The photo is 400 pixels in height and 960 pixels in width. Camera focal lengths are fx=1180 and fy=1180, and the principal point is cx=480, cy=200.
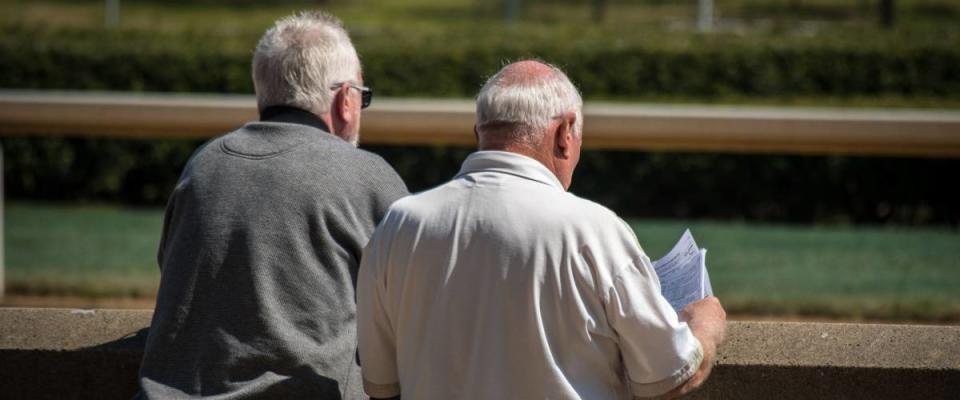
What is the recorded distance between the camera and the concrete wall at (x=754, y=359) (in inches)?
114

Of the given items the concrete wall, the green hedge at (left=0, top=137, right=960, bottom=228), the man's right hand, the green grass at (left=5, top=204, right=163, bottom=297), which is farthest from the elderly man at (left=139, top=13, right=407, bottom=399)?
the green hedge at (left=0, top=137, right=960, bottom=228)

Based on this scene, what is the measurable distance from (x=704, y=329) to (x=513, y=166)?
517 millimetres

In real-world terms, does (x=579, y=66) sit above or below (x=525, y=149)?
below

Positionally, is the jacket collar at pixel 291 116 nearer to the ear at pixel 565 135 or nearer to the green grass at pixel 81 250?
the ear at pixel 565 135

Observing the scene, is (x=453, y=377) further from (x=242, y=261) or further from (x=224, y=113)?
(x=224, y=113)

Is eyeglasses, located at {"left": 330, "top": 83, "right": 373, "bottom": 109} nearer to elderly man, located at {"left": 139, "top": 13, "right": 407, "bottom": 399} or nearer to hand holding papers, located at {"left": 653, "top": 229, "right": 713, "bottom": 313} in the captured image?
elderly man, located at {"left": 139, "top": 13, "right": 407, "bottom": 399}

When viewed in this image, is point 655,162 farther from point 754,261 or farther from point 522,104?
point 522,104

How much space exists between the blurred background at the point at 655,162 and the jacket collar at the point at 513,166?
602cm

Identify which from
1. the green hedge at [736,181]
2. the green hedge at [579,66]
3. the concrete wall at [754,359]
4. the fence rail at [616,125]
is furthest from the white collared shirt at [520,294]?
the green hedge at [579,66]

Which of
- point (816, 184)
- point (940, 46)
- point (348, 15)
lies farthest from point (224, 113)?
point (348, 15)

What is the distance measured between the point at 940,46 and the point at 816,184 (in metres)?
2.58

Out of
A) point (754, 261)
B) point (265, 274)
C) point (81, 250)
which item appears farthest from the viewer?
point (81, 250)

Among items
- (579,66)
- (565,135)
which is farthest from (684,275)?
(579,66)

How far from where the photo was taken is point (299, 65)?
2.75 metres
